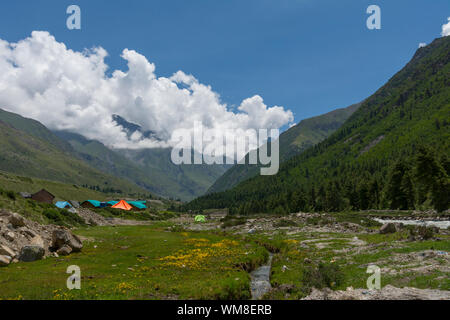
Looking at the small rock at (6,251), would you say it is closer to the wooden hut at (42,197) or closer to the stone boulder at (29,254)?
the stone boulder at (29,254)

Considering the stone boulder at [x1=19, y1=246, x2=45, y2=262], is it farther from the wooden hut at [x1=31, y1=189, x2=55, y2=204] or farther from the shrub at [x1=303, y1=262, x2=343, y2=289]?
the wooden hut at [x1=31, y1=189, x2=55, y2=204]

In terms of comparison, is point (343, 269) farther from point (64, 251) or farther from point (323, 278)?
point (64, 251)

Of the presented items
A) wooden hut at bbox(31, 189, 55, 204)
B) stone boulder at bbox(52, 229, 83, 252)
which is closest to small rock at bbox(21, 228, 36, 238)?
stone boulder at bbox(52, 229, 83, 252)

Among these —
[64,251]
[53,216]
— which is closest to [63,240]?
[64,251]

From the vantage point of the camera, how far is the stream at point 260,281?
24141mm

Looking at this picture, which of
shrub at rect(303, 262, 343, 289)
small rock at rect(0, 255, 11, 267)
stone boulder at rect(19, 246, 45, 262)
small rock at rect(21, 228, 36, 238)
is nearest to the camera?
shrub at rect(303, 262, 343, 289)

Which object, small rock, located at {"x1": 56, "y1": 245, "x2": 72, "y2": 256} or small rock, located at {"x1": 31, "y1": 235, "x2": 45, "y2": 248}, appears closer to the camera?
small rock, located at {"x1": 31, "y1": 235, "x2": 45, "y2": 248}

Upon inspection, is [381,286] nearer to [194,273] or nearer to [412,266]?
[412,266]

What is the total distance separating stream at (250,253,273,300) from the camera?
24141mm

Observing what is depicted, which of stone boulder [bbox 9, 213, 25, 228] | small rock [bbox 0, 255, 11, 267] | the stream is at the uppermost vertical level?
stone boulder [bbox 9, 213, 25, 228]

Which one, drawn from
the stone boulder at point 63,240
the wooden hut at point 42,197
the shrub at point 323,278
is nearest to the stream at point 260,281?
the shrub at point 323,278

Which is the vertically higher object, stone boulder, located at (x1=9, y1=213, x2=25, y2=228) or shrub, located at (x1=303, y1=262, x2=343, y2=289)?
stone boulder, located at (x1=9, y1=213, x2=25, y2=228)
